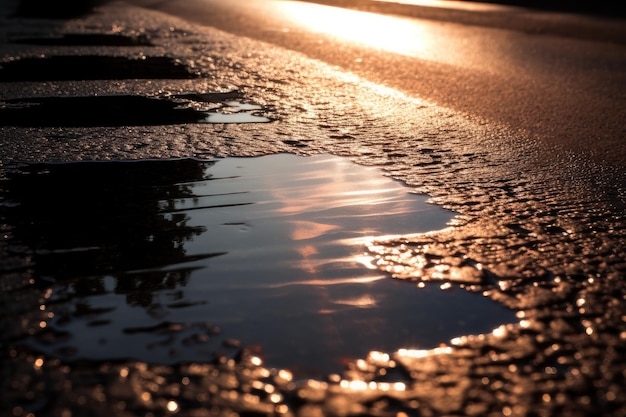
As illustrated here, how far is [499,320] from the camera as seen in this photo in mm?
2320

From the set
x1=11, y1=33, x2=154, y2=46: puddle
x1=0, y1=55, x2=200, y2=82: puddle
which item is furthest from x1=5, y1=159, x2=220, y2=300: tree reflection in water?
x1=11, y1=33, x2=154, y2=46: puddle

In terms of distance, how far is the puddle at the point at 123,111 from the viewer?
4992 millimetres

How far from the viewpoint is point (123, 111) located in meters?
5.35

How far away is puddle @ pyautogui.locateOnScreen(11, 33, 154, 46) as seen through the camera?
9.47 metres

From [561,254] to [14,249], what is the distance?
189cm

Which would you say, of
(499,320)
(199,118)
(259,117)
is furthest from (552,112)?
(499,320)

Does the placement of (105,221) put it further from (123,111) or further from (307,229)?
(123,111)

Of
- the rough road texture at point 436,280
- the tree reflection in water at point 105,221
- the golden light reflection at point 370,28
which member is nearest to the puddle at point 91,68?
the rough road texture at point 436,280

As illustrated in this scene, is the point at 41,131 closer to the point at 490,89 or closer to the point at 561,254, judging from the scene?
the point at 561,254

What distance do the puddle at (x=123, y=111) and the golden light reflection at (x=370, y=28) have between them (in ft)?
11.7

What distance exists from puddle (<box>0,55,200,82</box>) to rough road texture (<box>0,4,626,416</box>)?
1737 mm

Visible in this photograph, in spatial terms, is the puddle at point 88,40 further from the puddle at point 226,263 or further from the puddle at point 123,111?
the puddle at point 226,263

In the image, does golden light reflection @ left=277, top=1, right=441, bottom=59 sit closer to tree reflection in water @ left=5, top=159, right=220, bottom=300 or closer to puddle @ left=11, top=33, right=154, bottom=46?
puddle @ left=11, top=33, right=154, bottom=46

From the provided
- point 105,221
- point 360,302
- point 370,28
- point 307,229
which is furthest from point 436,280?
point 370,28
